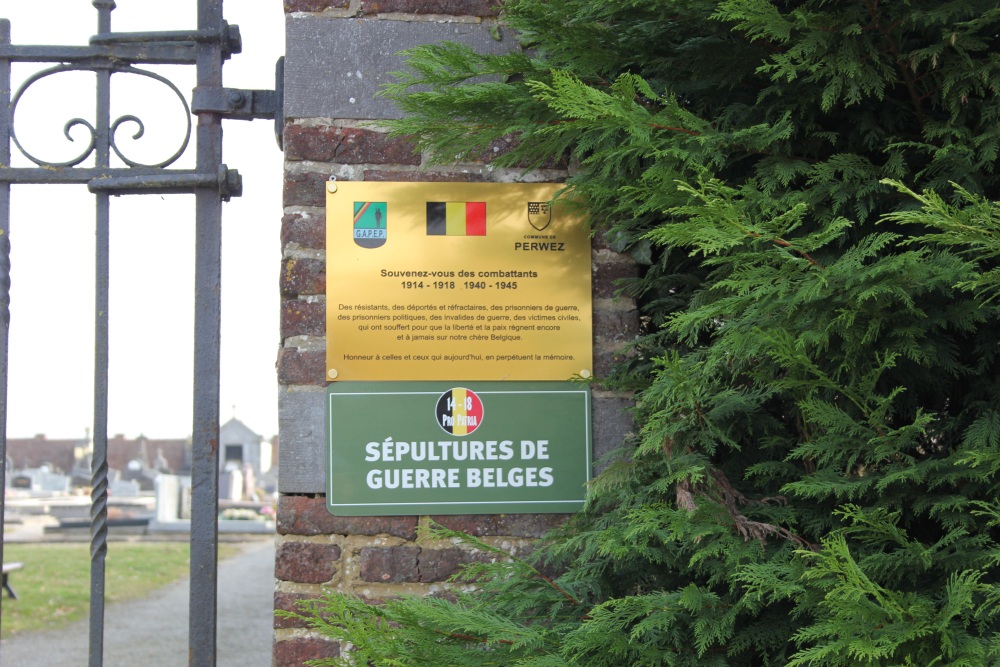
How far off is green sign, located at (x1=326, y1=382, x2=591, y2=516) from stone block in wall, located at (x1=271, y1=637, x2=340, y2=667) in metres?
0.31

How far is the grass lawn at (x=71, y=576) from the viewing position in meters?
8.73

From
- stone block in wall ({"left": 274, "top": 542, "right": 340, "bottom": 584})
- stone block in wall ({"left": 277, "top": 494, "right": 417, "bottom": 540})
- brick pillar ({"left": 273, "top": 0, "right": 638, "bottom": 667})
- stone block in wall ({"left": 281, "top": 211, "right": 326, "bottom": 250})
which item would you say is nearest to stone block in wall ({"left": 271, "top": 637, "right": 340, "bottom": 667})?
brick pillar ({"left": 273, "top": 0, "right": 638, "bottom": 667})

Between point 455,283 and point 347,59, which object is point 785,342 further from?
point 347,59

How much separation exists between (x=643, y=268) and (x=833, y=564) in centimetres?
109

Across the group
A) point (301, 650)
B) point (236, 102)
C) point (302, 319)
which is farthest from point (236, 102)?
point (301, 650)

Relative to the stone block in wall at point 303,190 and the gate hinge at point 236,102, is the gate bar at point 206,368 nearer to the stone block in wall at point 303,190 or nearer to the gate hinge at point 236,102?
the gate hinge at point 236,102

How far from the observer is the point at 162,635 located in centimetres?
799

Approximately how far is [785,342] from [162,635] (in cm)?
776

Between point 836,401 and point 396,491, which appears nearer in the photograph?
point 836,401

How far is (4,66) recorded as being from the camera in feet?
8.23

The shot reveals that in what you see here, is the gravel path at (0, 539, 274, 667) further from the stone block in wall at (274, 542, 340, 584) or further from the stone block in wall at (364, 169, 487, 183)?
the stone block in wall at (364, 169, 487, 183)

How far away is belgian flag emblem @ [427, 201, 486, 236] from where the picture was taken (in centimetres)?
228

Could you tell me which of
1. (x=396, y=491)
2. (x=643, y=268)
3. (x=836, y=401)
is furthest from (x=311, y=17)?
(x=836, y=401)

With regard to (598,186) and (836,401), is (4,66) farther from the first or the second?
(836,401)
